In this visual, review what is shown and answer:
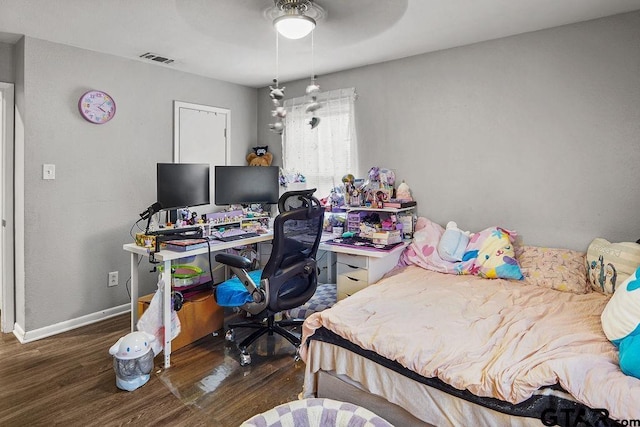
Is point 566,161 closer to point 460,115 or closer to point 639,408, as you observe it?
point 460,115

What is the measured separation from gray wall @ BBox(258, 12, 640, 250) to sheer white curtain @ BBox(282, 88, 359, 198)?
8.8 inches

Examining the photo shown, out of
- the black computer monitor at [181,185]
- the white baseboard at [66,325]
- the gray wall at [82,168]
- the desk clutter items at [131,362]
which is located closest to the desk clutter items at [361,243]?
the black computer monitor at [181,185]

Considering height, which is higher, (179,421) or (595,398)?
(595,398)

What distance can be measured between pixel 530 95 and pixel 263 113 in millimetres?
2830

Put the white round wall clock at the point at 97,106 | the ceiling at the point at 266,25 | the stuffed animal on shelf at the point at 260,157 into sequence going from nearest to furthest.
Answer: the ceiling at the point at 266,25, the white round wall clock at the point at 97,106, the stuffed animal on shelf at the point at 260,157

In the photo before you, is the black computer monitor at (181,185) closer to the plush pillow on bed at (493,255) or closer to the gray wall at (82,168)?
the gray wall at (82,168)

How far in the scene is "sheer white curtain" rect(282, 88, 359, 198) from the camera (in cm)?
369

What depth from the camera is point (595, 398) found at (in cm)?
128

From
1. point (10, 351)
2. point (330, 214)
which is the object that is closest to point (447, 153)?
point (330, 214)

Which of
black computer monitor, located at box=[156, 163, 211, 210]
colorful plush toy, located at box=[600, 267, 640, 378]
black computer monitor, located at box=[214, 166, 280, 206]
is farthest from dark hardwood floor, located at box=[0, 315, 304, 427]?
colorful plush toy, located at box=[600, 267, 640, 378]

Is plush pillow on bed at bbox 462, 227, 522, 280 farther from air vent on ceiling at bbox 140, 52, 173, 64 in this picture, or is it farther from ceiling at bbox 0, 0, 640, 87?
air vent on ceiling at bbox 140, 52, 173, 64

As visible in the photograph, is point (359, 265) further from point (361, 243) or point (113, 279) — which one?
point (113, 279)

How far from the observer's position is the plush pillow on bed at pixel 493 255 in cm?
257

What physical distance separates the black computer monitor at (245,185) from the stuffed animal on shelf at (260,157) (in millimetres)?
658
